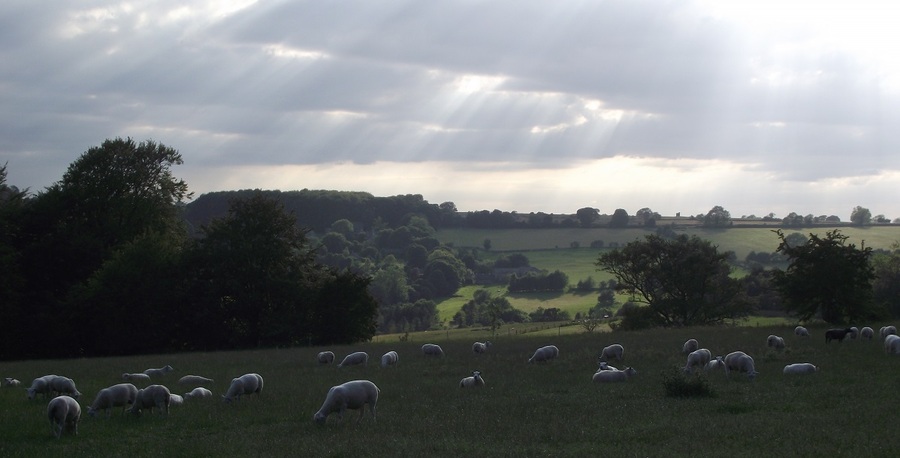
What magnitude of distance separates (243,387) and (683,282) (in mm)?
51584

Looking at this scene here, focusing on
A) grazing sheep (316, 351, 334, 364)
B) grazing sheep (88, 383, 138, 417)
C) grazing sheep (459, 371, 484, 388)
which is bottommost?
grazing sheep (316, 351, 334, 364)

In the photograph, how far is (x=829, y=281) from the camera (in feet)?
159

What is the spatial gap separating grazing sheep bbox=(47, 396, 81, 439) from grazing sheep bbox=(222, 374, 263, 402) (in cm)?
476

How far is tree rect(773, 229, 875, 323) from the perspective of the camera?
158ft

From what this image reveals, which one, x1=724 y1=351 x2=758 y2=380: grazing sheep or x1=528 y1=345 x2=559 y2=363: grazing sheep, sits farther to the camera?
x1=528 y1=345 x2=559 y2=363: grazing sheep

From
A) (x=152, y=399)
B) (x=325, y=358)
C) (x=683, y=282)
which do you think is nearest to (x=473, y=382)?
(x=152, y=399)

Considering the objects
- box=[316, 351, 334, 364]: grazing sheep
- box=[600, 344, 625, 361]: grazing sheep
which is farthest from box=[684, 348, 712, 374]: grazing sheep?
box=[316, 351, 334, 364]: grazing sheep

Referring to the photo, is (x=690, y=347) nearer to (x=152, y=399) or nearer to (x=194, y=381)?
(x=194, y=381)

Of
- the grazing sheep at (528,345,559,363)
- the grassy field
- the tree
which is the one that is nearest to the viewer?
the grassy field

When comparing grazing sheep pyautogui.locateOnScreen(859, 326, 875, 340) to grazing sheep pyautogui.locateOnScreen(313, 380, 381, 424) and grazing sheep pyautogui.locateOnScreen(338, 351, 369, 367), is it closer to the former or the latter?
grazing sheep pyautogui.locateOnScreen(338, 351, 369, 367)

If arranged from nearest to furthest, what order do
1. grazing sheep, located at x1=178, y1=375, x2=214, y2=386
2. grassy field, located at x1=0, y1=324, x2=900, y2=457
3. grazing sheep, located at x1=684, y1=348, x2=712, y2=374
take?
grassy field, located at x1=0, y1=324, x2=900, y2=457 → grazing sheep, located at x1=178, y1=375, x2=214, y2=386 → grazing sheep, located at x1=684, y1=348, x2=712, y2=374

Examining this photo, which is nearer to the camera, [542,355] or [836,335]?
[542,355]

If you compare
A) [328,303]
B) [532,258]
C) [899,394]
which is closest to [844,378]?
[899,394]

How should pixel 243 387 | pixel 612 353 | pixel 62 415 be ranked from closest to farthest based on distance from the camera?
1. pixel 62 415
2. pixel 243 387
3. pixel 612 353
